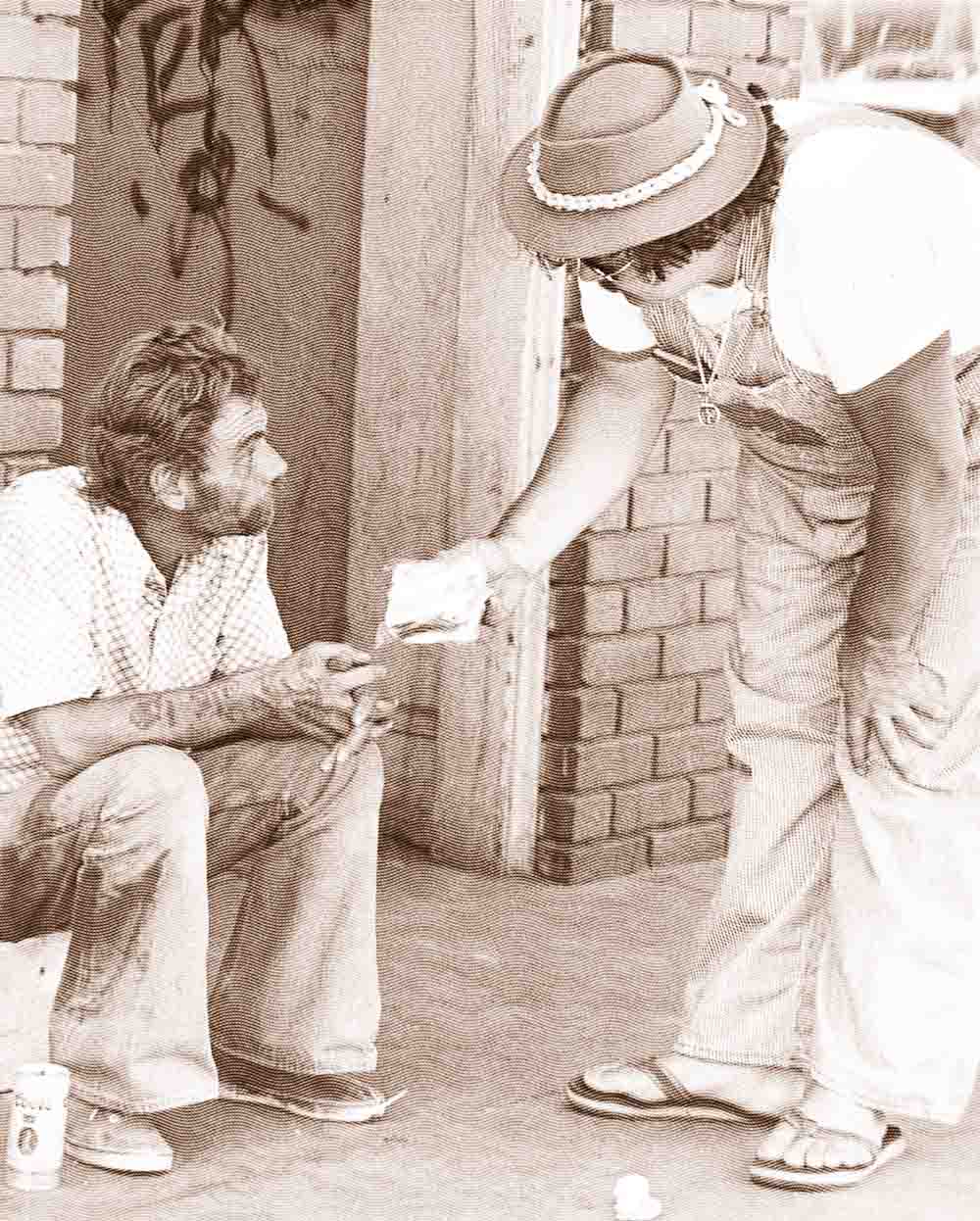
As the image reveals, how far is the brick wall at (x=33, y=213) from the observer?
401 centimetres

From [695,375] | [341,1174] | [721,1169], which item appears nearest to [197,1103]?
[341,1174]

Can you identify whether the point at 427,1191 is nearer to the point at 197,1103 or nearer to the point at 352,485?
the point at 197,1103

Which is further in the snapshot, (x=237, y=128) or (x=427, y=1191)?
(x=237, y=128)

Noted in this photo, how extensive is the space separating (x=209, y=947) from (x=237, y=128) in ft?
6.52

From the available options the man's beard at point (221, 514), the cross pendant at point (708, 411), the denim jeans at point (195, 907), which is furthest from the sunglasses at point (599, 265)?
the denim jeans at point (195, 907)

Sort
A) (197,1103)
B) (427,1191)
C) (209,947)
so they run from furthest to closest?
1. (209,947)
2. (197,1103)
3. (427,1191)

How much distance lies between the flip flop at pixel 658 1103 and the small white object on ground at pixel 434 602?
0.81m

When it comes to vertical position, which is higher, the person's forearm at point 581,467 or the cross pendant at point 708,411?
the cross pendant at point 708,411

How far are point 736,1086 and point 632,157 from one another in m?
1.56

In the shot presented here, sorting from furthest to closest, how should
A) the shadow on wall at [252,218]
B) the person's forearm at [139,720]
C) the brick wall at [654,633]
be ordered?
the shadow on wall at [252,218] → the brick wall at [654,633] → the person's forearm at [139,720]

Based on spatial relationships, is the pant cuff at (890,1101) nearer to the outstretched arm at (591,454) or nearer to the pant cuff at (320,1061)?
the pant cuff at (320,1061)

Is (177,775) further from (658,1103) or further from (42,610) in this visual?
(658,1103)

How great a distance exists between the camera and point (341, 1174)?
11.6ft

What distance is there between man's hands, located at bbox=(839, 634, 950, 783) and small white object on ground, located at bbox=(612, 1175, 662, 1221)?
72 centimetres
